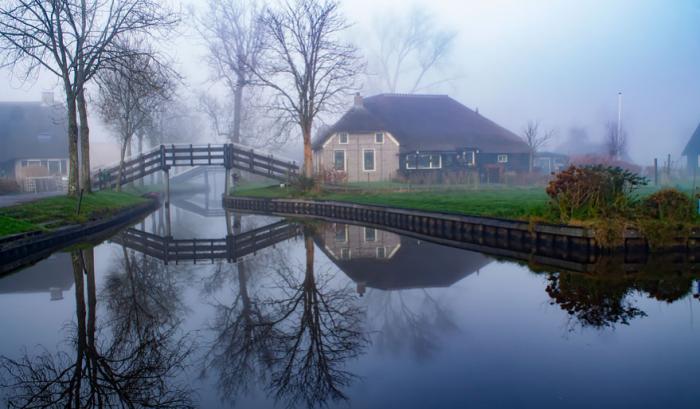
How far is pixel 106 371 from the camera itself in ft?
18.5

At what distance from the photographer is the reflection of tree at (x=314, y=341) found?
5.27m

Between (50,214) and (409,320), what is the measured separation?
13463mm

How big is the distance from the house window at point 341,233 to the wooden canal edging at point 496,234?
4.05 ft

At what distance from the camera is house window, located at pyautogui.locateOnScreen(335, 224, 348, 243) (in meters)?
16.4

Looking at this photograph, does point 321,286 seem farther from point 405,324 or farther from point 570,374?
point 570,374

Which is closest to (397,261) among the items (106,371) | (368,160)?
(106,371)

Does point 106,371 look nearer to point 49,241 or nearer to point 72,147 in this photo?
point 49,241

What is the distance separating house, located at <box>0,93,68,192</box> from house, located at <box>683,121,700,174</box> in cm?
5181

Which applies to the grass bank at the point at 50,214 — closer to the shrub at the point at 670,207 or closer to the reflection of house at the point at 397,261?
the reflection of house at the point at 397,261

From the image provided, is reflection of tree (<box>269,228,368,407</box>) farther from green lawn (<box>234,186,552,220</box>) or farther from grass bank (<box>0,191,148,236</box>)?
grass bank (<box>0,191,148,236</box>)

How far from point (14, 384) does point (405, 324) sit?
443 cm

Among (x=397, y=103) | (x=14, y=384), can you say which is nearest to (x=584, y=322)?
(x=14, y=384)

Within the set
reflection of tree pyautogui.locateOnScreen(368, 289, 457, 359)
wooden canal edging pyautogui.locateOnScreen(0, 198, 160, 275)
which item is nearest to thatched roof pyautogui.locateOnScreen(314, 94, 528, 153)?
wooden canal edging pyautogui.locateOnScreen(0, 198, 160, 275)

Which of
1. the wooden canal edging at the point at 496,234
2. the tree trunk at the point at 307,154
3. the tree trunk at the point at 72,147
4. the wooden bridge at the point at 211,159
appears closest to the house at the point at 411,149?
the wooden bridge at the point at 211,159
